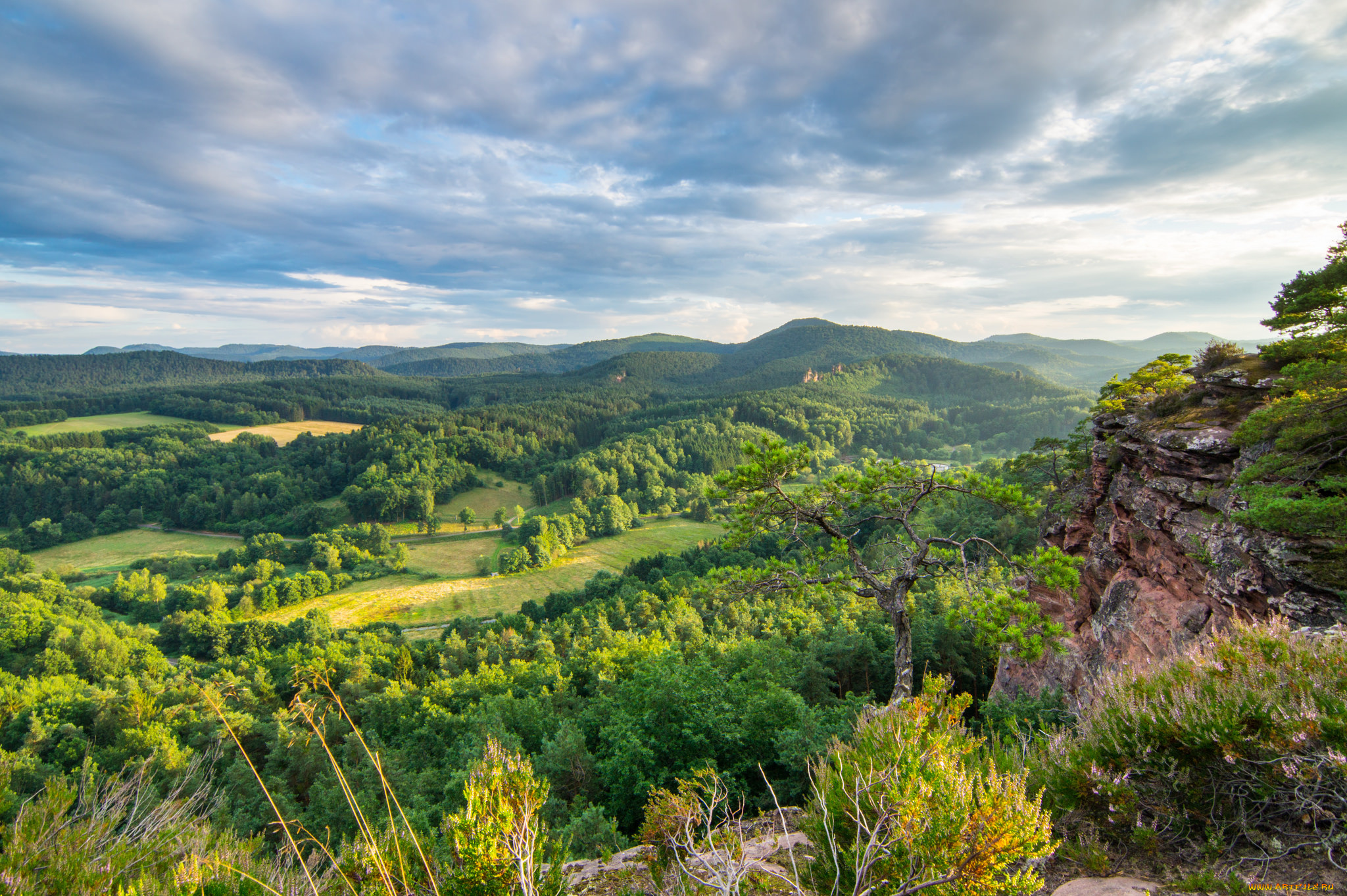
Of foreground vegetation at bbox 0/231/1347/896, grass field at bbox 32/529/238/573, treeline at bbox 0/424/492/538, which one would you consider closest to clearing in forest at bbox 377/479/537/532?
treeline at bbox 0/424/492/538

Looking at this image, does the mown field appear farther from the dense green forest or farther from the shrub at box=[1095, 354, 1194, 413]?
the shrub at box=[1095, 354, 1194, 413]

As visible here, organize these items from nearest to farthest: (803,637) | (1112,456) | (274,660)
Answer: (1112,456)
(803,637)
(274,660)

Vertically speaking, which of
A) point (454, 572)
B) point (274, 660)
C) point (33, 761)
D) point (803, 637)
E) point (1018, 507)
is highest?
point (1018, 507)

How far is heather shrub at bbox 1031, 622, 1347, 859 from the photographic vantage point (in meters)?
4.16

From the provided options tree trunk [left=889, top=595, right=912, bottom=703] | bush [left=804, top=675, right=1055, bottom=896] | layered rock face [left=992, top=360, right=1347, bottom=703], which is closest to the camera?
bush [left=804, top=675, right=1055, bottom=896]

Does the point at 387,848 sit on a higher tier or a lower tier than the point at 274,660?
higher

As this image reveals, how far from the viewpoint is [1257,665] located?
17.1 ft

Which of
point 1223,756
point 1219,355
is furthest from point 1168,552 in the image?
point 1223,756

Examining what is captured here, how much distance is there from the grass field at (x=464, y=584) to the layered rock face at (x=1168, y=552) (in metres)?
32.4

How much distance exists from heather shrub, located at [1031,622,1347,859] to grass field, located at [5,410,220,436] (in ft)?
565

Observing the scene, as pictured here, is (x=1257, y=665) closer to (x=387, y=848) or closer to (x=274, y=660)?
(x=387, y=848)

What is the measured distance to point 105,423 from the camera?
128500 mm

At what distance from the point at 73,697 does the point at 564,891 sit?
43.1 meters

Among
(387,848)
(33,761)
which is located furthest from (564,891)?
(33,761)
